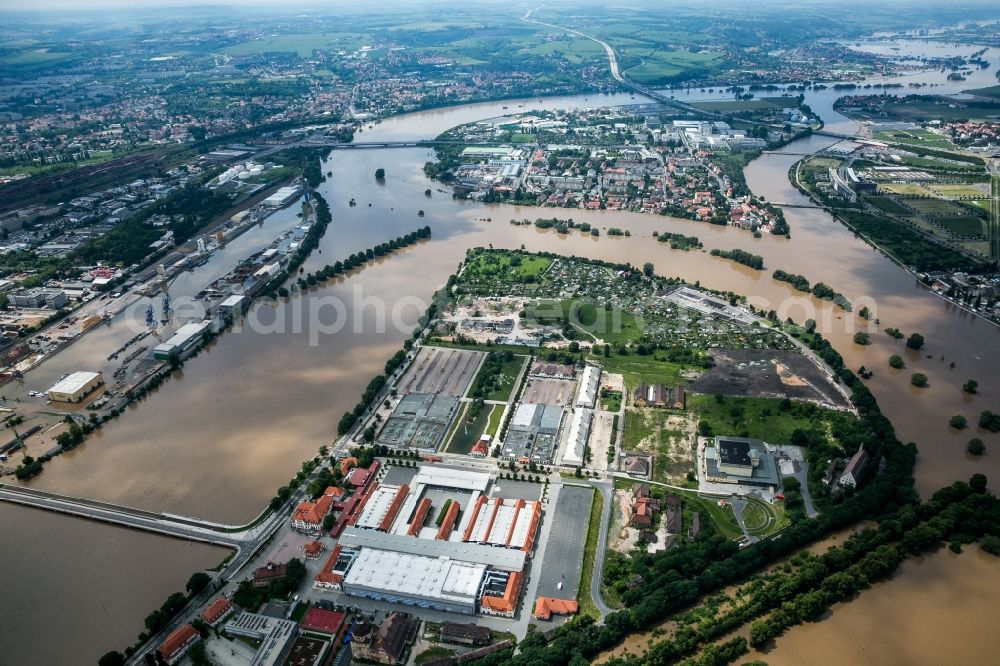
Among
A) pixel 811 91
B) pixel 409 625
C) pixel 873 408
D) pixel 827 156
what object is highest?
pixel 811 91

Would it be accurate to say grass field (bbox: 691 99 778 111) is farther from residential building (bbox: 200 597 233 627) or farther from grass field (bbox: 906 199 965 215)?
residential building (bbox: 200 597 233 627)

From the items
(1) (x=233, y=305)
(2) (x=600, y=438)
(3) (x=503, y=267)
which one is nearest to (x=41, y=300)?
(1) (x=233, y=305)

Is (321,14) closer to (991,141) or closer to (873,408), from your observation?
(991,141)

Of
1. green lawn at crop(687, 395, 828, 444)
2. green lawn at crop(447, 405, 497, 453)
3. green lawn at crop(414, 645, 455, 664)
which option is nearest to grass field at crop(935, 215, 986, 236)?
green lawn at crop(687, 395, 828, 444)

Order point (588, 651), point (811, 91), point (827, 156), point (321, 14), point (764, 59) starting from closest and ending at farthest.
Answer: point (588, 651)
point (827, 156)
point (811, 91)
point (764, 59)
point (321, 14)

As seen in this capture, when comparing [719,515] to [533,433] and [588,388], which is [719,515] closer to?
[533,433]

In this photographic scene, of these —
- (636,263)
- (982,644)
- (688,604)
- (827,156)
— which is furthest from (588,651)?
(827,156)

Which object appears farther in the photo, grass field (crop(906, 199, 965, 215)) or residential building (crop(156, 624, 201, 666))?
grass field (crop(906, 199, 965, 215))
